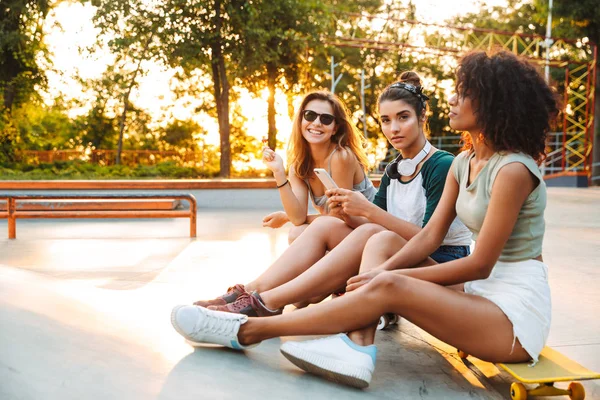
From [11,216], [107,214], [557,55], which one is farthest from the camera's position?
[557,55]

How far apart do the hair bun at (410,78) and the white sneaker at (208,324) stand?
170 centimetres

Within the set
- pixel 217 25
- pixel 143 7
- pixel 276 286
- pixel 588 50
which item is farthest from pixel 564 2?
pixel 276 286

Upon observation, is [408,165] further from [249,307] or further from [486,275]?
[249,307]

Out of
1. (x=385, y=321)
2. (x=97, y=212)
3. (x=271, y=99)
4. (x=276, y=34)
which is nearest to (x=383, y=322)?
(x=385, y=321)

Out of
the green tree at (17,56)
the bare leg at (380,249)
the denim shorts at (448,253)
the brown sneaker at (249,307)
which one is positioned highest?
the green tree at (17,56)

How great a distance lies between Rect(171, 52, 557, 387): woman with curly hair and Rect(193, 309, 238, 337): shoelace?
23 centimetres

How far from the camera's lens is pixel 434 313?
102 inches

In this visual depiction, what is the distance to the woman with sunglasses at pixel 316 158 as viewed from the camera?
13.9 feet

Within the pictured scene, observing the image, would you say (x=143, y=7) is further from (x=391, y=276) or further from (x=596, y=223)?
(x=391, y=276)

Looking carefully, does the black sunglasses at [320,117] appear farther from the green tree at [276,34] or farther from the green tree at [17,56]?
the green tree at [17,56]

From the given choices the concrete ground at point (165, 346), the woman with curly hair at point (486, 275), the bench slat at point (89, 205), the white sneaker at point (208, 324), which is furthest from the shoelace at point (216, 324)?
the bench slat at point (89, 205)

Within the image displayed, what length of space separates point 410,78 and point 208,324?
1.85m

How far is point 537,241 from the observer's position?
2686 millimetres

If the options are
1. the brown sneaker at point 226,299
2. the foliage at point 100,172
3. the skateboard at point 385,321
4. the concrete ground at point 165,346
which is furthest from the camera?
the foliage at point 100,172
